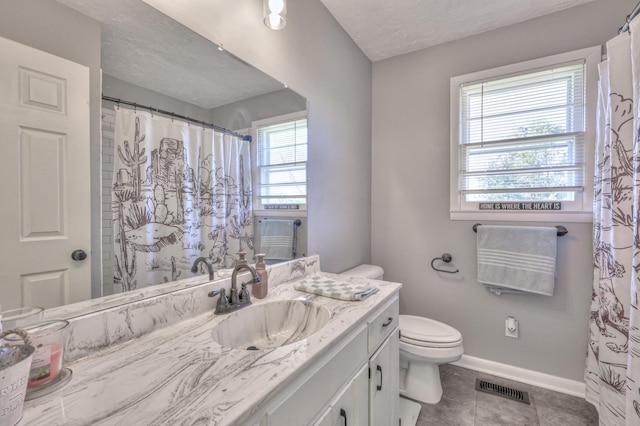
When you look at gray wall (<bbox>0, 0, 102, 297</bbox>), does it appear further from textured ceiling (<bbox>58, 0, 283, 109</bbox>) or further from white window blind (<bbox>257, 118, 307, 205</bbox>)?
white window blind (<bbox>257, 118, 307, 205</bbox>)

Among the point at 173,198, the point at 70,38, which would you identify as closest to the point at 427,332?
the point at 173,198

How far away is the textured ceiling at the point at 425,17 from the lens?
71.7 inches

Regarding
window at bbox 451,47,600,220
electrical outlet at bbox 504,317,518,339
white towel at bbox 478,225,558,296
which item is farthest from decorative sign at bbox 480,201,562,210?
electrical outlet at bbox 504,317,518,339

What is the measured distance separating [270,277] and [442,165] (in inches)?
63.5

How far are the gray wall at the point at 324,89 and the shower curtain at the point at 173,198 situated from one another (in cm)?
44

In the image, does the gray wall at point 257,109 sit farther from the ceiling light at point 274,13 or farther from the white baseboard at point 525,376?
the white baseboard at point 525,376

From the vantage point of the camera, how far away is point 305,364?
2.34ft

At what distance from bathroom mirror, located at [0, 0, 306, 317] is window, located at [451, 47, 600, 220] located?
5.17 feet

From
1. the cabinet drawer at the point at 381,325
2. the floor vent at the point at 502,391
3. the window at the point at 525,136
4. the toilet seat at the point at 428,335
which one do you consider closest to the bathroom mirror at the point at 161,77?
the cabinet drawer at the point at 381,325

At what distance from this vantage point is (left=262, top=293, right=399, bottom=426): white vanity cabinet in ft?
2.30

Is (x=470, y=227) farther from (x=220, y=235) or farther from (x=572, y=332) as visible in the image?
(x=220, y=235)

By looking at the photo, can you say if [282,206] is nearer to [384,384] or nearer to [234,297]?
[234,297]

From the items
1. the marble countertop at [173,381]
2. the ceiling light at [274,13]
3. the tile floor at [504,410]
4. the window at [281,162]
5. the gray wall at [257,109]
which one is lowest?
the tile floor at [504,410]

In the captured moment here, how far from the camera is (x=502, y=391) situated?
6.12 feet
